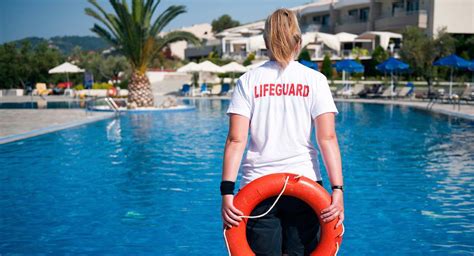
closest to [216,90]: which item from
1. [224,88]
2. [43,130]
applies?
[224,88]

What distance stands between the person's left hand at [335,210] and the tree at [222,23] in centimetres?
8092

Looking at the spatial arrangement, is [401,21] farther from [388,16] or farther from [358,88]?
[358,88]

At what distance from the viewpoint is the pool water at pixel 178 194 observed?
4.75 m

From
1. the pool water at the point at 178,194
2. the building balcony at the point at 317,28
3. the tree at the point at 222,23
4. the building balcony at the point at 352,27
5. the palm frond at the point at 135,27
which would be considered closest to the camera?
the pool water at the point at 178,194

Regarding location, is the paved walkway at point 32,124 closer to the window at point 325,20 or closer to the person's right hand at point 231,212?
the person's right hand at point 231,212

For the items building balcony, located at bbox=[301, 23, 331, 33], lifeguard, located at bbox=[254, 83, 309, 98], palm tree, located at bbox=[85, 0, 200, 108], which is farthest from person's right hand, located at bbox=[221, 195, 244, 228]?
building balcony, located at bbox=[301, 23, 331, 33]

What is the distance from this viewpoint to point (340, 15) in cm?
5138

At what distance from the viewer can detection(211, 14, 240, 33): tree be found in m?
82.0

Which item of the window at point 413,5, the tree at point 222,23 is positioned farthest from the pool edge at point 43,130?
the tree at point 222,23

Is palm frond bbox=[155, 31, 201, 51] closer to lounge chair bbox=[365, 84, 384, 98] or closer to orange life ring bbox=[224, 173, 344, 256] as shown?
lounge chair bbox=[365, 84, 384, 98]

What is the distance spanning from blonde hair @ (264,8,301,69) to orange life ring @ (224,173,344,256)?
509 mm

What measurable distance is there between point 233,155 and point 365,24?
153 ft

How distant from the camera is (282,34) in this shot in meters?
2.14

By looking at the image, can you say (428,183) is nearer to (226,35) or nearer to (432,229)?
(432,229)
